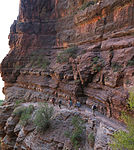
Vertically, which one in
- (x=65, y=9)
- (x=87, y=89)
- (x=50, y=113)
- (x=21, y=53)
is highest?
(x=65, y=9)

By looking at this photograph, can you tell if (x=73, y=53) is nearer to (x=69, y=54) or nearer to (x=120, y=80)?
(x=69, y=54)

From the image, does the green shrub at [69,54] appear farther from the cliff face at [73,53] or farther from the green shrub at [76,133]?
the green shrub at [76,133]

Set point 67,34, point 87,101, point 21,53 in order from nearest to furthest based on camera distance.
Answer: point 87,101
point 67,34
point 21,53

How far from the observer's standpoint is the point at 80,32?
21.3 meters

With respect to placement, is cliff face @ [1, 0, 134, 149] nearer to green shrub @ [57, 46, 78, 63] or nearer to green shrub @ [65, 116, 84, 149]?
green shrub @ [57, 46, 78, 63]

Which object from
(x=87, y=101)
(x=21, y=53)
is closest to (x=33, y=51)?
(x=21, y=53)

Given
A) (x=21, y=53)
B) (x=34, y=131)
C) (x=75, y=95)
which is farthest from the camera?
(x=21, y=53)

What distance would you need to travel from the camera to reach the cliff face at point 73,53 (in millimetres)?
12109

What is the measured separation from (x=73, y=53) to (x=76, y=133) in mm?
13253

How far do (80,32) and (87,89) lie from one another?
11.8 meters

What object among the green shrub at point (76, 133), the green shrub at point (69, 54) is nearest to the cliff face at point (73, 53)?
the green shrub at point (69, 54)

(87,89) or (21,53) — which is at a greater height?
(21,53)

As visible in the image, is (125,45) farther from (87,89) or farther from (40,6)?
(40,6)

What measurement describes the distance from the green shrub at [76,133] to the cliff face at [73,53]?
10.3 feet
